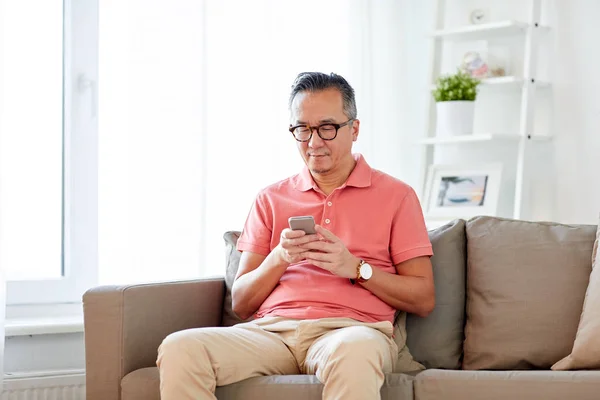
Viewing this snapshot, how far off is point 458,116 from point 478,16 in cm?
46

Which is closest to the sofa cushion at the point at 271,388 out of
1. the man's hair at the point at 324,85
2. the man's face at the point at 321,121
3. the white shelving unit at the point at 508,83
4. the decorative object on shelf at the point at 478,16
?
the man's face at the point at 321,121

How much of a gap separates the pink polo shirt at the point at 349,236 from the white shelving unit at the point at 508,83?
113 centimetres

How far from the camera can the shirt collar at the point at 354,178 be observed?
2439 mm

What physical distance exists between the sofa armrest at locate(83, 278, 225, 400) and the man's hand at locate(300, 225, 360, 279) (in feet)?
1.47

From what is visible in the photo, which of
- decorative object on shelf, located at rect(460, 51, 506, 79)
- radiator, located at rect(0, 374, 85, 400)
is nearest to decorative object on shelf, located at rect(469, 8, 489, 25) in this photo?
decorative object on shelf, located at rect(460, 51, 506, 79)

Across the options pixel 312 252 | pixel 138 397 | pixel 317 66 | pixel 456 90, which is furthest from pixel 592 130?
pixel 138 397

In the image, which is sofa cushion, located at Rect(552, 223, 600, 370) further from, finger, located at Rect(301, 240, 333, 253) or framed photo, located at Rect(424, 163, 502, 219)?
framed photo, located at Rect(424, 163, 502, 219)

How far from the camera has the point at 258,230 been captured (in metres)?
2.51

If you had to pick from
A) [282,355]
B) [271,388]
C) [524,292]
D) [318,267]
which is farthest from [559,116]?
[271,388]

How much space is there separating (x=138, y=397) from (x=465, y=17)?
2299 millimetres

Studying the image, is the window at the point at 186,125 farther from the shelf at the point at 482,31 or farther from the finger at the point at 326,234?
the finger at the point at 326,234

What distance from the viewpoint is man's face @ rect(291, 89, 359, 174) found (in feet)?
7.82

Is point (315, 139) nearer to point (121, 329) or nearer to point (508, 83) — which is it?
point (121, 329)

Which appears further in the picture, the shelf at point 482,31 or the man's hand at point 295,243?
the shelf at point 482,31
